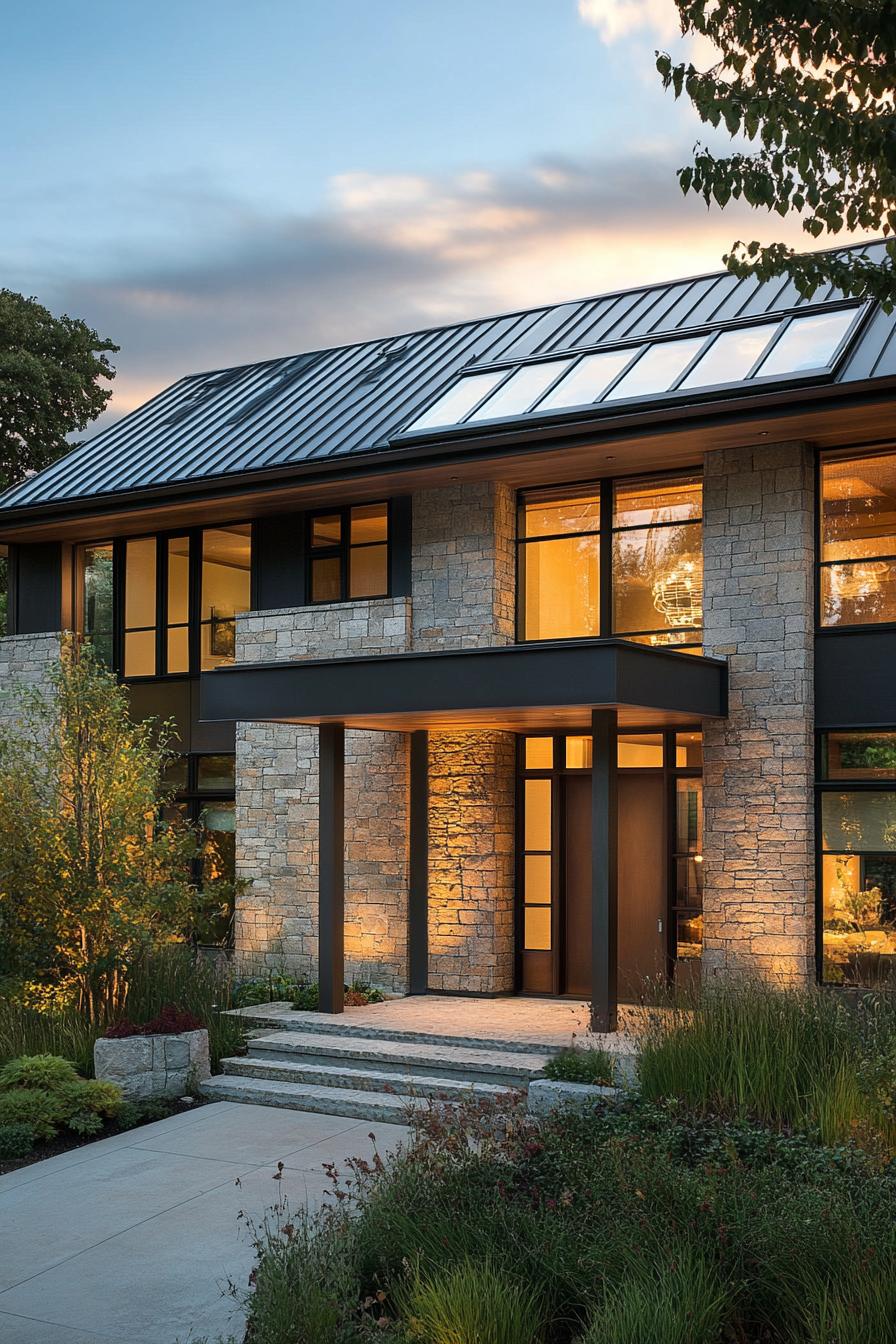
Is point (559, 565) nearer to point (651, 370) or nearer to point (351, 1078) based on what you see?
point (651, 370)

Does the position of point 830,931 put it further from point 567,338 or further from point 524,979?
point 567,338

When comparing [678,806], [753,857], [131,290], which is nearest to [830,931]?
[753,857]

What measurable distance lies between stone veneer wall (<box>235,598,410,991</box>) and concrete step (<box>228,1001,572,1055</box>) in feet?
5.34

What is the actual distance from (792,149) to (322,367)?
13896 millimetres

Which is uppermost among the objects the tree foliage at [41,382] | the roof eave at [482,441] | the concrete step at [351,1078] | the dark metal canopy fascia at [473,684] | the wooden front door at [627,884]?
the tree foliage at [41,382]

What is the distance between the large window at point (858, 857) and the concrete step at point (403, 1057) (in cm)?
304

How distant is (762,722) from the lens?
41.7 feet

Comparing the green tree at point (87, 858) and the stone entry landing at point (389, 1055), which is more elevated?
the green tree at point (87, 858)

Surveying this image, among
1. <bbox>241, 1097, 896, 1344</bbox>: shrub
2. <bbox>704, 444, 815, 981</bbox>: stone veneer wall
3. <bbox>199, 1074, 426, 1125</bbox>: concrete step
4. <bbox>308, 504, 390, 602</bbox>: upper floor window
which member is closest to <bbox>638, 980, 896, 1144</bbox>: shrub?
<bbox>241, 1097, 896, 1344</bbox>: shrub

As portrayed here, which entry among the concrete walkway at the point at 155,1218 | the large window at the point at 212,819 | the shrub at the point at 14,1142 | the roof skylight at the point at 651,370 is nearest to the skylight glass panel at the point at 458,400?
the roof skylight at the point at 651,370

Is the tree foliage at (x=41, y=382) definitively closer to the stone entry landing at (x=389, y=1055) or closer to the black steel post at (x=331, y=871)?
the black steel post at (x=331, y=871)

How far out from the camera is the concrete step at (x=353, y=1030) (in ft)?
37.7

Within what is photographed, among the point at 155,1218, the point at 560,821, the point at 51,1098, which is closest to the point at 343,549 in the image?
the point at 560,821

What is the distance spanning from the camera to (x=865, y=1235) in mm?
5527
